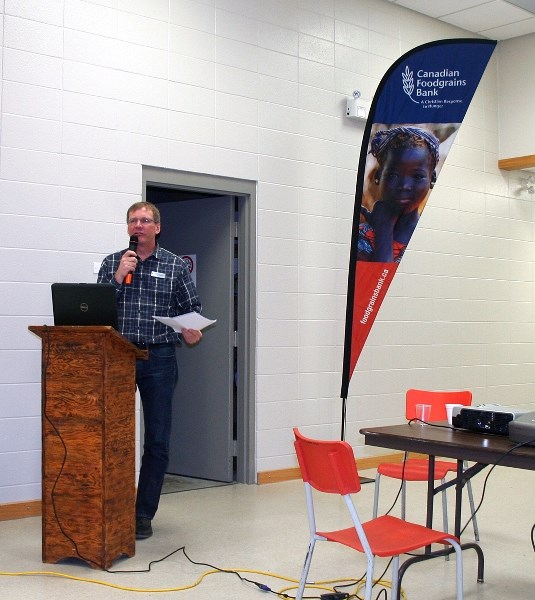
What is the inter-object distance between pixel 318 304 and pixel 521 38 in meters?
3.49

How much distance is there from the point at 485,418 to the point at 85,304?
6.12 ft

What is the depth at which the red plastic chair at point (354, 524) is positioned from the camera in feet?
9.13

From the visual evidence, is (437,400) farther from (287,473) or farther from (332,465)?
(287,473)

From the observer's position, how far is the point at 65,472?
3.90m

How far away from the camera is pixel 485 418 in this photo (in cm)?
341

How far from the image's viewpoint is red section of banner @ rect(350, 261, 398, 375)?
5.85 m

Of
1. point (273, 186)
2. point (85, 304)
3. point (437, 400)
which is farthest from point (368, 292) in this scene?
point (85, 304)

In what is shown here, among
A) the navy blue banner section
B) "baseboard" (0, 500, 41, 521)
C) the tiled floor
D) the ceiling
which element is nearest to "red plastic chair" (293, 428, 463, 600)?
the tiled floor

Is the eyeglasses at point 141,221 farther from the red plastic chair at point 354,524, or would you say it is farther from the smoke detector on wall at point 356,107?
the smoke detector on wall at point 356,107

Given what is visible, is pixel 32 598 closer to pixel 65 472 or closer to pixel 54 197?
pixel 65 472

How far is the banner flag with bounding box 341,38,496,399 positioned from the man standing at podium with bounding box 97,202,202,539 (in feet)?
5.73

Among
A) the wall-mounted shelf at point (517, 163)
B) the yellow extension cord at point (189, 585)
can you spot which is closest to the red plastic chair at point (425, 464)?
the yellow extension cord at point (189, 585)

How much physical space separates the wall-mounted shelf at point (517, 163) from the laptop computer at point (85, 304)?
5.16 meters

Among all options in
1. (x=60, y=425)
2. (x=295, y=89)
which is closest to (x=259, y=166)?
(x=295, y=89)
